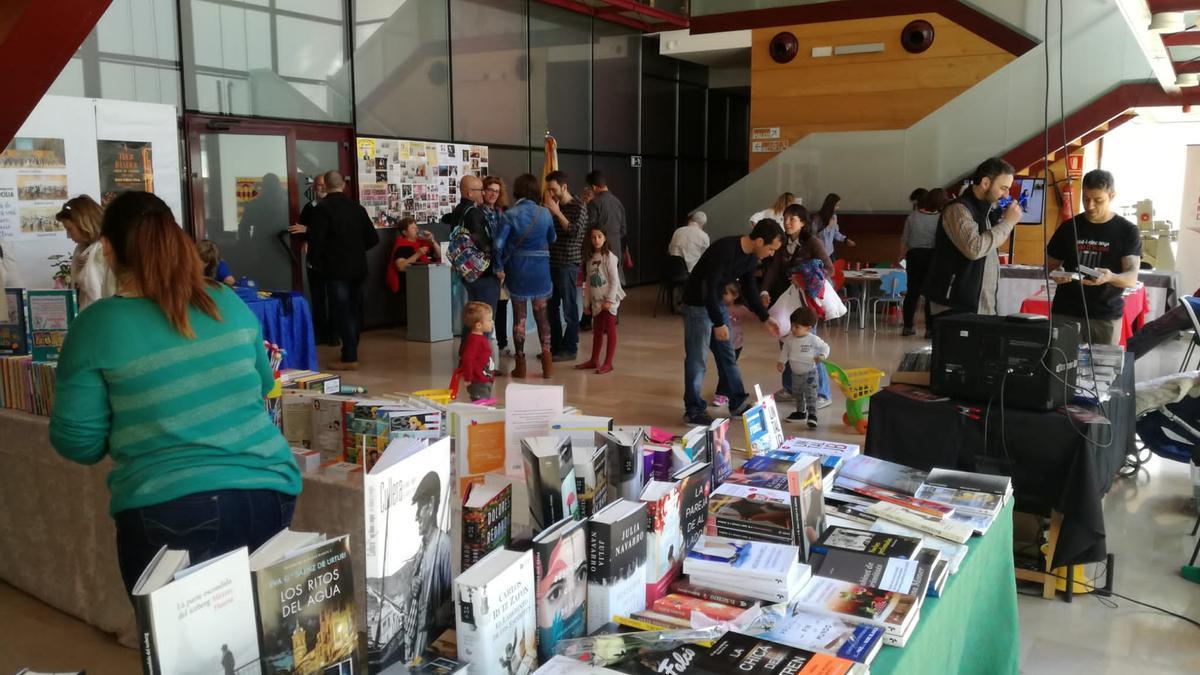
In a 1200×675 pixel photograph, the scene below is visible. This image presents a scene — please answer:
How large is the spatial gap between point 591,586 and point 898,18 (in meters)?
12.7

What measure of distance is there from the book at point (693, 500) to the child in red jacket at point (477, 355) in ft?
10.5

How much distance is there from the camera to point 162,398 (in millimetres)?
2023

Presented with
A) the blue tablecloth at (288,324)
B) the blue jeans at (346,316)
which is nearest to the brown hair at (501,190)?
the blue jeans at (346,316)

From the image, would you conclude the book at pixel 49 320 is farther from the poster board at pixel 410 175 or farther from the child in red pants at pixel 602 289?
the poster board at pixel 410 175

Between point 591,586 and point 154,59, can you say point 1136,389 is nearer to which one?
point 591,586

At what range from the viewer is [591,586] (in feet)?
5.95

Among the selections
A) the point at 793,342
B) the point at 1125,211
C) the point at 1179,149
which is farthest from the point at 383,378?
the point at 1179,149

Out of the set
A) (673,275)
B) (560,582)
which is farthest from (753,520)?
(673,275)

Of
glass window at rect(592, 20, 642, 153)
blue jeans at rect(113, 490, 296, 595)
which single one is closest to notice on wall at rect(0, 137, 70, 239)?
blue jeans at rect(113, 490, 296, 595)

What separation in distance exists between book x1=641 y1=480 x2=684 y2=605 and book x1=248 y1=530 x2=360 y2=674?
689 millimetres

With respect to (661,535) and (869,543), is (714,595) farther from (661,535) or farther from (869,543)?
(869,543)

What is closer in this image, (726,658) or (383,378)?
(726,658)

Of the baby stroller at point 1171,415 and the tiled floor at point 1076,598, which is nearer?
the tiled floor at point 1076,598

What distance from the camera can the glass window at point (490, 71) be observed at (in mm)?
11258
